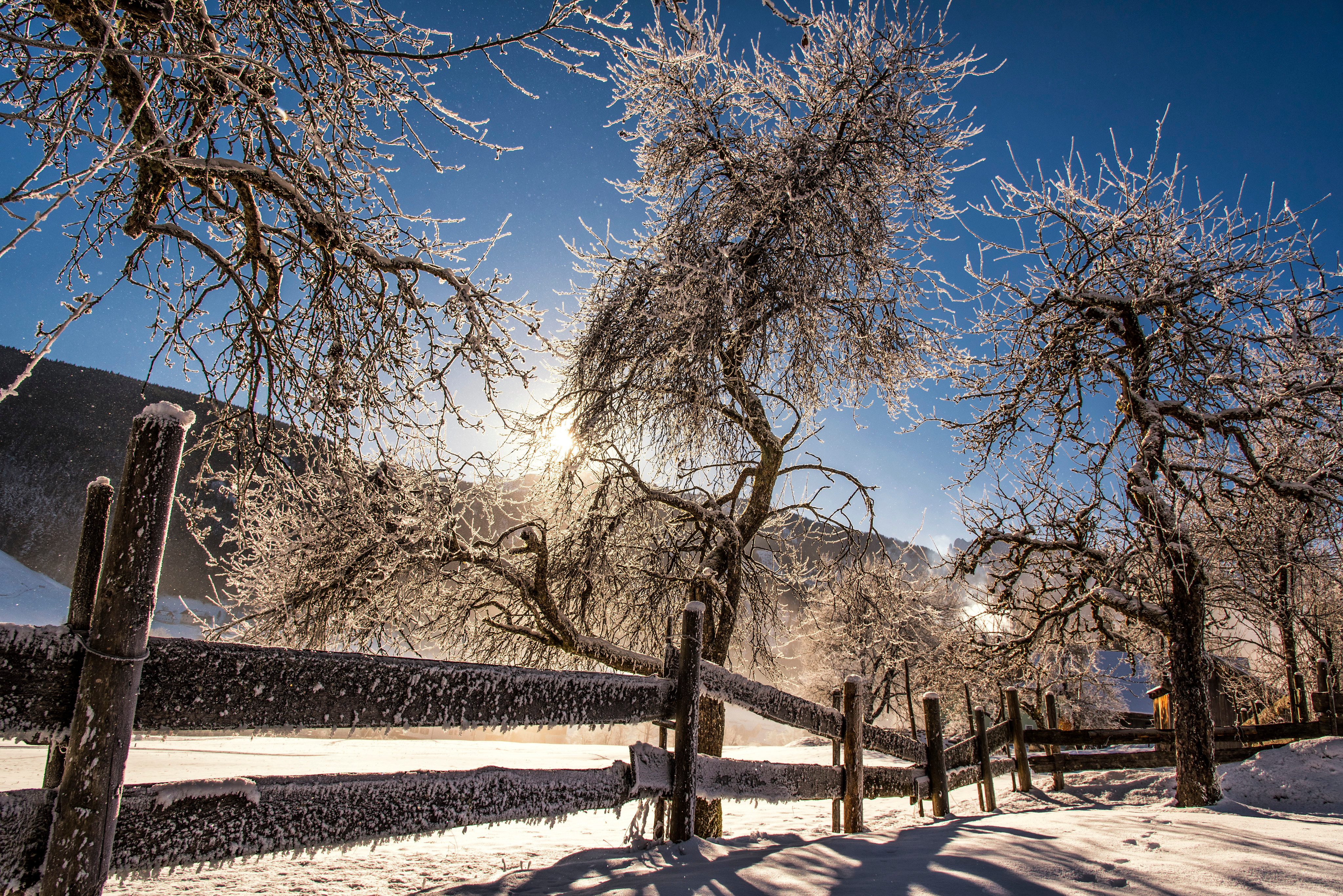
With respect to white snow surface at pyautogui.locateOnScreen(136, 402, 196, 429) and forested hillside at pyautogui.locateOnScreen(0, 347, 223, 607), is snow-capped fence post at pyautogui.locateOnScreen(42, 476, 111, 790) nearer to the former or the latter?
white snow surface at pyautogui.locateOnScreen(136, 402, 196, 429)

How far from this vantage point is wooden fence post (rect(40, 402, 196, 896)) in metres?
1.45

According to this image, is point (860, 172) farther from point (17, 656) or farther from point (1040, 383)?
point (17, 656)

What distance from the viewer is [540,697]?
7.91 ft

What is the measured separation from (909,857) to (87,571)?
336cm

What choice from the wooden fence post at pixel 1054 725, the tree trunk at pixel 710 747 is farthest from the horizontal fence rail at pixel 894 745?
the wooden fence post at pixel 1054 725

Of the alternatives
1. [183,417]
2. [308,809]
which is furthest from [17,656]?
[308,809]

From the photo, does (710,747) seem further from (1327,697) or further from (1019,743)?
(1327,697)

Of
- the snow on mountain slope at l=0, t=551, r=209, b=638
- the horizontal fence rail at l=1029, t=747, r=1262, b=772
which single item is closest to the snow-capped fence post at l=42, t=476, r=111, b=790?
the horizontal fence rail at l=1029, t=747, r=1262, b=772

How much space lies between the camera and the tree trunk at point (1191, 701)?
593 cm

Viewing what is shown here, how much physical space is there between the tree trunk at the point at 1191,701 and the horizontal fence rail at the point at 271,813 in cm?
673

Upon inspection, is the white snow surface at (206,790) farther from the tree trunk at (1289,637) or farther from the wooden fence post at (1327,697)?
the wooden fence post at (1327,697)

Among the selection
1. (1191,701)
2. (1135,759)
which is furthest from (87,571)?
(1135,759)

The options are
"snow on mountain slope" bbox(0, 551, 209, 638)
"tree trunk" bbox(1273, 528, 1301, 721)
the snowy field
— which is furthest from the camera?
"snow on mountain slope" bbox(0, 551, 209, 638)

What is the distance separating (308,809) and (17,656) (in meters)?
0.84
